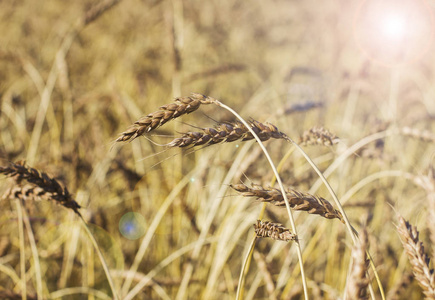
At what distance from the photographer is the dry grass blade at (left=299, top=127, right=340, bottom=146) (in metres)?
1.01

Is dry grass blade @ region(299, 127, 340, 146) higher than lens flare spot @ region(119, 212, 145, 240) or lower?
higher

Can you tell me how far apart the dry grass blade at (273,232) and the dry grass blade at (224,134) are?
0.64 ft

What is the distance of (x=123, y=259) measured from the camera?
220 centimetres

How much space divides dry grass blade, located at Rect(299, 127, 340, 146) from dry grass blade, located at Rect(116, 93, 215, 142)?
376mm

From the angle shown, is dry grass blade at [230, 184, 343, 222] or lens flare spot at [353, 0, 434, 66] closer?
dry grass blade at [230, 184, 343, 222]

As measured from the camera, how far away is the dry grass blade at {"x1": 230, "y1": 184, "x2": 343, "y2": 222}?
0.79 meters

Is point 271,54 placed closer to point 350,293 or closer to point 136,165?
point 136,165

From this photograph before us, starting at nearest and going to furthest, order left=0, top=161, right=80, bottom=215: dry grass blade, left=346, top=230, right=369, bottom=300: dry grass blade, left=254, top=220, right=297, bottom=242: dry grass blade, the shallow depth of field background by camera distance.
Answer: left=346, top=230, right=369, bottom=300: dry grass blade → left=254, top=220, right=297, bottom=242: dry grass blade → left=0, top=161, right=80, bottom=215: dry grass blade → the shallow depth of field background

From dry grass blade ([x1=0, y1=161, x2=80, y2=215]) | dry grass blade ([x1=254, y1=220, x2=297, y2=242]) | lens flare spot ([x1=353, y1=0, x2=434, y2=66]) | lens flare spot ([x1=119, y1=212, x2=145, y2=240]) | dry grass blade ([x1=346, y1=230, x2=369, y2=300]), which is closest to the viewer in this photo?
dry grass blade ([x1=346, y1=230, x2=369, y2=300])

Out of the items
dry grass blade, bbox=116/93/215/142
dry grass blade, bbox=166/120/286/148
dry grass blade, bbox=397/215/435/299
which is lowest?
dry grass blade, bbox=397/215/435/299

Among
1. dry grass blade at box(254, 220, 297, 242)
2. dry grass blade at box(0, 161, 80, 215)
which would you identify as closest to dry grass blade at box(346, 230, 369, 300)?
dry grass blade at box(254, 220, 297, 242)

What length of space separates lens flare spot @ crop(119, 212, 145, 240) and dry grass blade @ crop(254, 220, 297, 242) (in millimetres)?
1825

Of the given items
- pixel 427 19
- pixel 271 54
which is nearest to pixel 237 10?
pixel 271 54

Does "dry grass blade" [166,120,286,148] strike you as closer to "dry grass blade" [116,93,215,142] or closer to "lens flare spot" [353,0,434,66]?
"dry grass blade" [116,93,215,142]
